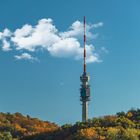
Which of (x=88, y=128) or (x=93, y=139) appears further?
(x=88, y=128)

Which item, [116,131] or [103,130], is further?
[103,130]

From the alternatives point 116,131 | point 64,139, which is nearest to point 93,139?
point 116,131

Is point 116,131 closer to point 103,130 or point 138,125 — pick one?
point 103,130

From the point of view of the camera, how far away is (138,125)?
19862 centimetres

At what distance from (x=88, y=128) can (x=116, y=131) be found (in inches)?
863

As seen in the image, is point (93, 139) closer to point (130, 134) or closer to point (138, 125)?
point (130, 134)

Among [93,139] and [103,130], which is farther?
[103,130]

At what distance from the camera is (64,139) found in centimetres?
19638

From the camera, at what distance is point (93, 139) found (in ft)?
579

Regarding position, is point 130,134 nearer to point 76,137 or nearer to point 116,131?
point 116,131

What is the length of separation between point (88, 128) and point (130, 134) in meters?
26.3

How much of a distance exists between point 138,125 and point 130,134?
1103 inches

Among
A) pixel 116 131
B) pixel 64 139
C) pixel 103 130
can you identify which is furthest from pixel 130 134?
pixel 64 139

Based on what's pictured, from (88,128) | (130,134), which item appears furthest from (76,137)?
(130,134)
